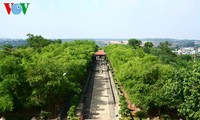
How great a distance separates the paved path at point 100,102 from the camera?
29297 millimetres

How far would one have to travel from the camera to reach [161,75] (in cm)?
2923

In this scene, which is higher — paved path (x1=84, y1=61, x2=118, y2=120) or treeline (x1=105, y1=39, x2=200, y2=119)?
treeline (x1=105, y1=39, x2=200, y2=119)

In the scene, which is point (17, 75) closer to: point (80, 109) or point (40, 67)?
point (40, 67)

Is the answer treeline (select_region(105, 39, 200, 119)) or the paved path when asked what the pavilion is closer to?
the paved path

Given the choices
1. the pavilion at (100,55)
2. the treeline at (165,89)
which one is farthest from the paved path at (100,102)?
the pavilion at (100,55)

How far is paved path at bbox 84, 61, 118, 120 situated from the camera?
1153 inches

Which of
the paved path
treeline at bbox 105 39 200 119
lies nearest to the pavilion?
the paved path

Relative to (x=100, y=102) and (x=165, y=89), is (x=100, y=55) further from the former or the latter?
(x=165, y=89)

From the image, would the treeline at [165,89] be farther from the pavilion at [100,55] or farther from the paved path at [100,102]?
the pavilion at [100,55]

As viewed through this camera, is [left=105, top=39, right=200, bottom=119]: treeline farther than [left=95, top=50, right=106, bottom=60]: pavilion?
No

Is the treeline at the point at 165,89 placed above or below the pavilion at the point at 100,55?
above

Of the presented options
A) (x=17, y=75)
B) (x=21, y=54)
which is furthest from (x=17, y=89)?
(x=21, y=54)

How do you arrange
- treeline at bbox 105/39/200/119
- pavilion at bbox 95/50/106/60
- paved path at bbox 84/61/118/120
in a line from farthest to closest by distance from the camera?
pavilion at bbox 95/50/106/60, paved path at bbox 84/61/118/120, treeline at bbox 105/39/200/119

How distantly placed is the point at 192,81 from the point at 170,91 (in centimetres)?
261
